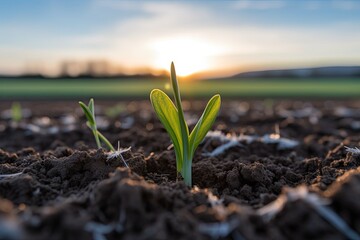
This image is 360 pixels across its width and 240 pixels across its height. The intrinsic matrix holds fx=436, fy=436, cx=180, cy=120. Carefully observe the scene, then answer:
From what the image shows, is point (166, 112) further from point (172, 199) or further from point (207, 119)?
point (172, 199)

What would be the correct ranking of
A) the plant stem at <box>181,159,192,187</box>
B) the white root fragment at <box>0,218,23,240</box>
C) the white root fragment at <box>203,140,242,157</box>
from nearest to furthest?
the white root fragment at <box>0,218,23,240</box>, the plant stem at <box>181,159,192,187</box>, the white root fragment at <box>203,140,242,157</box>

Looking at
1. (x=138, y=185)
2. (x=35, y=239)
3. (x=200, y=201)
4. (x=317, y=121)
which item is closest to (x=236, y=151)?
(x=200, y=201)

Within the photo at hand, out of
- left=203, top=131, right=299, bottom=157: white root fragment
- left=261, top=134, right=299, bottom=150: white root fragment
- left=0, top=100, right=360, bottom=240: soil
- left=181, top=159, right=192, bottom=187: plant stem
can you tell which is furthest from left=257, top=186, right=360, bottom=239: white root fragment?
left=261, top=134, right=299, bottom=150: white root fragment

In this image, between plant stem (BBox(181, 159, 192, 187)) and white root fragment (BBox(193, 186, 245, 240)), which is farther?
plant stem (BBox(181, 159, 192, 187))

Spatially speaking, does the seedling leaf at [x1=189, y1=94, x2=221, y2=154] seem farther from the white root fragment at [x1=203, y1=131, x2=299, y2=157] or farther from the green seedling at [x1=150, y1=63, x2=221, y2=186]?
the white root fragment at [x1=203, y1=131, x2=299, y2=157]

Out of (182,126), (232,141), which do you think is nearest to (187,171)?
(182,126)

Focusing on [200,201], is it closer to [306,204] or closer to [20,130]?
[306,204]

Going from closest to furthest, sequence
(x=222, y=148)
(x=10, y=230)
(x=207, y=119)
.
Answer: (x=10, y=230)
(x=207, y=119)
(x=222, y=148)
